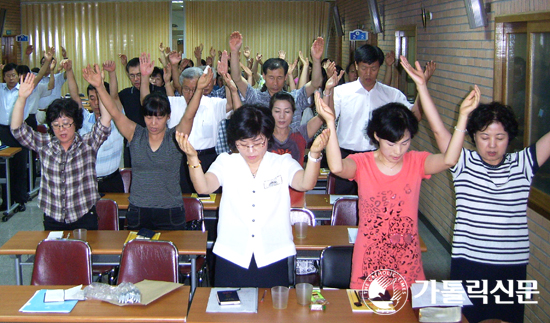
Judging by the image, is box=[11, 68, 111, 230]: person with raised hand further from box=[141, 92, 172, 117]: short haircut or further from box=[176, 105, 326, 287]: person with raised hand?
box=[176, 105, 326, 287]: person with raised hand

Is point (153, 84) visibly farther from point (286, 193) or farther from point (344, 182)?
point (286, 193)

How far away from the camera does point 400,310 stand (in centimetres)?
279

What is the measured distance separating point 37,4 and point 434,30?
12938mm

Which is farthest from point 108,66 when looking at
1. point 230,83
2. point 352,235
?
point 352,235

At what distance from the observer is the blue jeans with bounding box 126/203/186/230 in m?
4.00

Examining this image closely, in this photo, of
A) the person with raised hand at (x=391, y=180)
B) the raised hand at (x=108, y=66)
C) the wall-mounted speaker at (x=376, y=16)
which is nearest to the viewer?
the person with raised hand at (x=391, y=180)

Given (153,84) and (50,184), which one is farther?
(153,84)

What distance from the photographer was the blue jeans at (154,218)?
3996mm

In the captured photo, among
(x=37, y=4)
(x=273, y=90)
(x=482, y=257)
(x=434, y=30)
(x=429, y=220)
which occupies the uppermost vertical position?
(x=37, y=4)

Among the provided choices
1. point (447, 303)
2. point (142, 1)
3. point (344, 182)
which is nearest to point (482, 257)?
point (447, 303)

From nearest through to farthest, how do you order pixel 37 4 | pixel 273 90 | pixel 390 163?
pixel 390 163 → pixel 273 90 → pixel 37 4

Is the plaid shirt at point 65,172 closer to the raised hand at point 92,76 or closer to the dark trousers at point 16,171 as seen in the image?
the raised hand at point 92,76

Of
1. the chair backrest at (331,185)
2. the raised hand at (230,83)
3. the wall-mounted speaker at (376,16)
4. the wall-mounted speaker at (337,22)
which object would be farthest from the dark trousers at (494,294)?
the wall-mounted speaker at (337,22)

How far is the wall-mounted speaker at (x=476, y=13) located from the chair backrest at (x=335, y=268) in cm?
274
